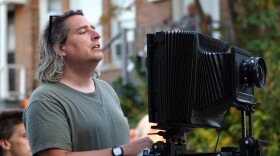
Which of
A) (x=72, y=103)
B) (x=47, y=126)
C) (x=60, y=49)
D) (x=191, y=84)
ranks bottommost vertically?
(x=47, y=126)

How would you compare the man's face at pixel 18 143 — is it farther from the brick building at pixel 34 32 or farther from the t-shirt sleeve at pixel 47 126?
the brick building at pixel 34 32

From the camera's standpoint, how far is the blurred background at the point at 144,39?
9.20 meters

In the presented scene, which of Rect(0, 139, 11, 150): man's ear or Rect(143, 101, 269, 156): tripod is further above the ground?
Rect(143, 101, 269, 156): tripod

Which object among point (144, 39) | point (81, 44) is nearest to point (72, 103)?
point (81, 44)

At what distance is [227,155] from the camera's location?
329cm

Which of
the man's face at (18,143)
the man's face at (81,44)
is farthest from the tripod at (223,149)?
the man's face at (18,143)

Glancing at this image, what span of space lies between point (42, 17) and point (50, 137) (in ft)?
49.4

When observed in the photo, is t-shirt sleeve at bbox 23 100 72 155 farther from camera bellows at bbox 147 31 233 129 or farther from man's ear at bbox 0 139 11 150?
man's ear at bbox 0 139 11 150

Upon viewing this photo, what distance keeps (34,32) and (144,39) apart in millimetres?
5738

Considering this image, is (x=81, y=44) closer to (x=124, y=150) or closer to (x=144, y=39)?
(x=124, y=150)

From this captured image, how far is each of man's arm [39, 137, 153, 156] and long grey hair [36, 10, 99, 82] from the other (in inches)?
17.3

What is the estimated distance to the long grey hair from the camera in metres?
3.80

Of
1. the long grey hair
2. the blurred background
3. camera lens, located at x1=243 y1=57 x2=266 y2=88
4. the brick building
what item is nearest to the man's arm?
the long grey hair

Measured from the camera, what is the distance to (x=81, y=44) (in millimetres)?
3768
